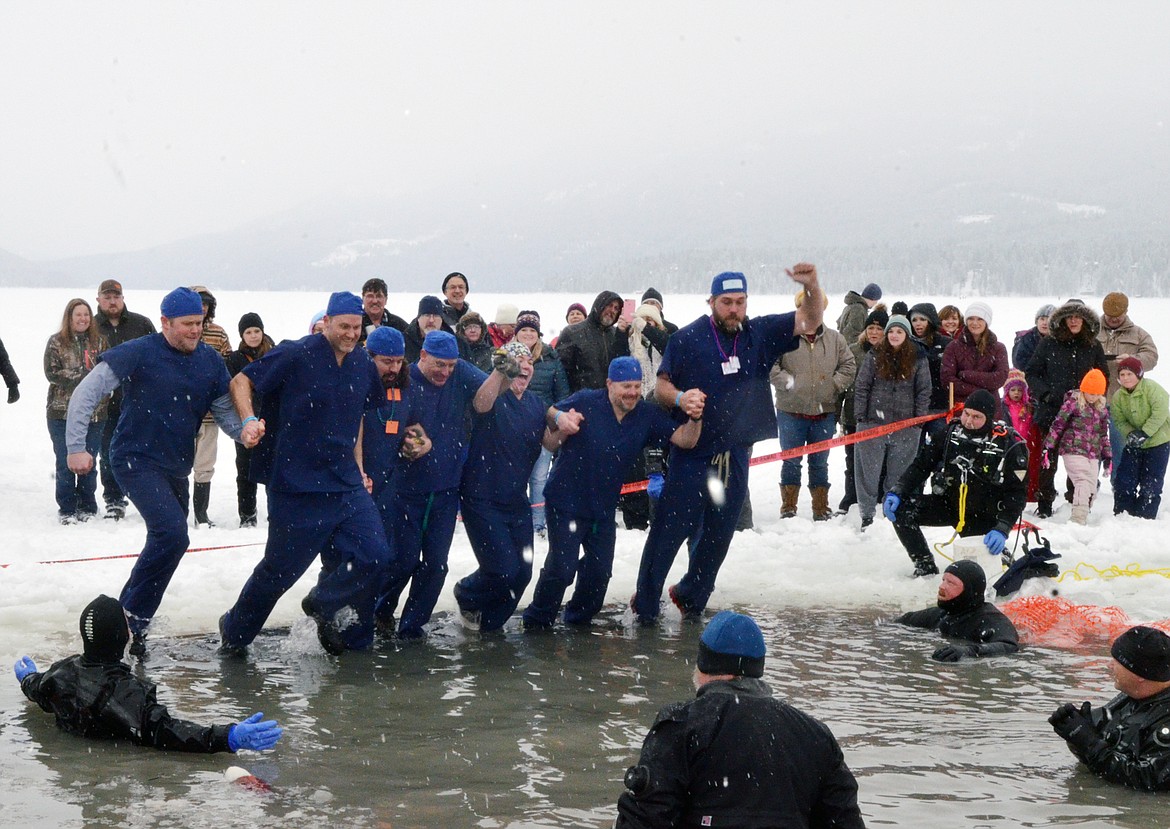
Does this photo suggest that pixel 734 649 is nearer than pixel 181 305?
Yes

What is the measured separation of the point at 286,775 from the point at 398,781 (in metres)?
0.46

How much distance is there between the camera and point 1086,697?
656cm

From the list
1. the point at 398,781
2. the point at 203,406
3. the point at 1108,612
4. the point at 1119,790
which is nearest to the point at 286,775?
the point at 398,781

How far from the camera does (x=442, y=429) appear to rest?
7.59 metres

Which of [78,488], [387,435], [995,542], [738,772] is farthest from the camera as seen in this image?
[78,488]

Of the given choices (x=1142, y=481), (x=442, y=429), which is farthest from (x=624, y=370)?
(x=1142, y=481)

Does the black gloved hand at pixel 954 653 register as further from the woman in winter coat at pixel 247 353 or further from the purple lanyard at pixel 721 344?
the woman in winter coat at pixel 247 353

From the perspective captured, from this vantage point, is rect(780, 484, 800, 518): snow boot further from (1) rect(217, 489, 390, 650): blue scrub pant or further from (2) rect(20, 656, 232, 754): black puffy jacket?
(2) rect(20, 656, 232, 754): black puffy jacket

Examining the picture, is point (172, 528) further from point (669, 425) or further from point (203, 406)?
point (669, 425)

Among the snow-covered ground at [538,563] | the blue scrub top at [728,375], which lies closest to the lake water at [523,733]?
the snow-covered ground at [538,563]

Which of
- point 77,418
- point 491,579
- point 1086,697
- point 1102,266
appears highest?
Answer: point 1102,266

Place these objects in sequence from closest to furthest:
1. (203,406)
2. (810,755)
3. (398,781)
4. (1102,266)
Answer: (810,755)
(398,781)
(203,406)
(1102,266)

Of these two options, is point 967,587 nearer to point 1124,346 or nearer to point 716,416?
point 716,416

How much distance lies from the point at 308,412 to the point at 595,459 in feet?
6.26
